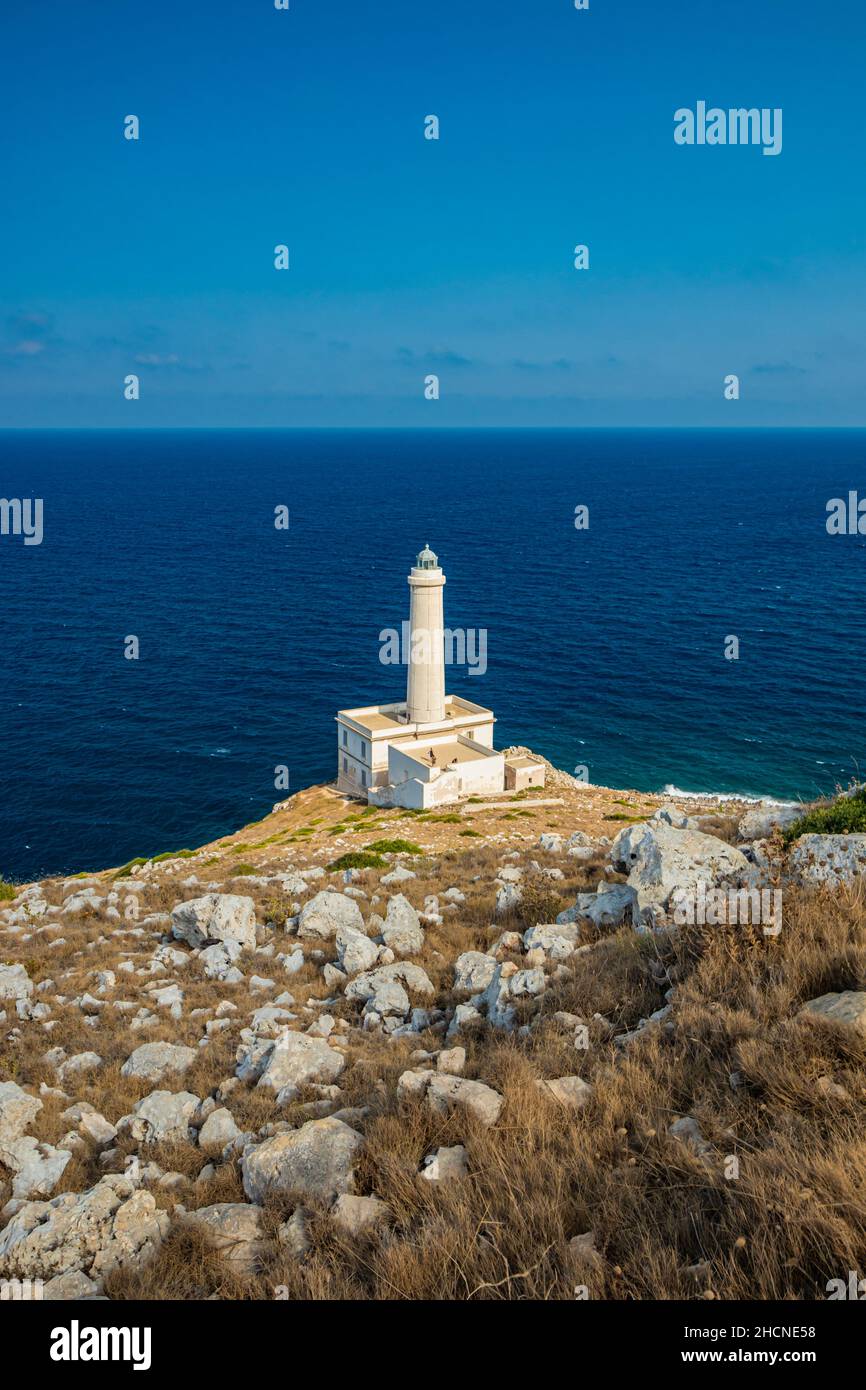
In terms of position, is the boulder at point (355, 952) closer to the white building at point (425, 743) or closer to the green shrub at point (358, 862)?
the green shrub at point (358, 862)

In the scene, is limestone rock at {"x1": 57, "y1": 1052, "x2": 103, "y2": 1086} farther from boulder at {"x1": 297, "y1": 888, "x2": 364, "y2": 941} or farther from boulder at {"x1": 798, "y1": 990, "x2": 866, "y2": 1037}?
boulder at {"x1": 798, "y1": 990, "x2": 866, "y2": 1037}

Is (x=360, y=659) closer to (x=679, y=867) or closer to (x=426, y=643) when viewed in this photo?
(x=426, y=643)

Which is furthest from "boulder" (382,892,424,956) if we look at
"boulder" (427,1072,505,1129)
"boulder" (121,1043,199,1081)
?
"boulder" (427,1072,505,1129)

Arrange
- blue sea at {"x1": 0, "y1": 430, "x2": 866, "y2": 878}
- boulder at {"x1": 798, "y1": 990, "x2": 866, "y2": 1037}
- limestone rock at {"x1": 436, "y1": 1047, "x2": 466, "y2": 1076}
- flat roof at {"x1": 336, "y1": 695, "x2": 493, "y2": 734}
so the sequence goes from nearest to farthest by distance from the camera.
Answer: boulder at {"x1": 798, "y1": 990, "x2": 866, "y2": 1037} → limestone rock at {"x1": 436, "y1": 1047, "x2": 466, "y2": 1076} → flat roof at {"x1": 336, "y1": 695, "x2": 493, "y2": 734} → blue sea at {"x1": 0, "y1": 430, "x2": 866, "y2": 878}

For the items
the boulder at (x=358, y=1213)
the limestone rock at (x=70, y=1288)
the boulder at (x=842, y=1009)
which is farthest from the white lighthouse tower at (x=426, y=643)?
the limestone rock at (x=70, y=1288)

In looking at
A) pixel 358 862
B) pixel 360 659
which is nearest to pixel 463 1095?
pixel 358 862
